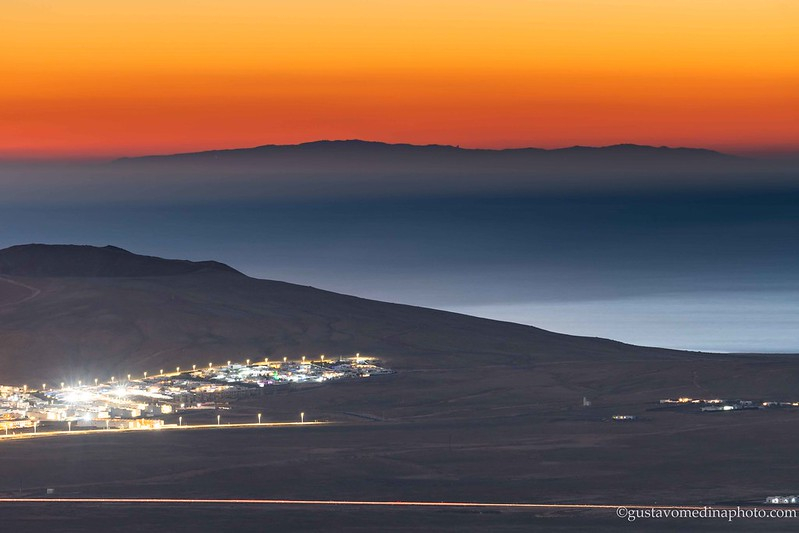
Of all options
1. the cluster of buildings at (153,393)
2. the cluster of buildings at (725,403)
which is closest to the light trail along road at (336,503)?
the cluster of buildings at (153,393)

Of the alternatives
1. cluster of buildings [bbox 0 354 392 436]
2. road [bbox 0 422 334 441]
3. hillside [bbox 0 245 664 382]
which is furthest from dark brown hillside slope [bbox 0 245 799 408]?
road [bbox 0 422 334 441]

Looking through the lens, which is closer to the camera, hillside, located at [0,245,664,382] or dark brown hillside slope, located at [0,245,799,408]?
dark brown hillside slope, located at [0,245,799,408]

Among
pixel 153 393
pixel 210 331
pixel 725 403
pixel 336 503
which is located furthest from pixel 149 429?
pixel 210 331

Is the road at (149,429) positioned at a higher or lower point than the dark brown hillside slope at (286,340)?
lower

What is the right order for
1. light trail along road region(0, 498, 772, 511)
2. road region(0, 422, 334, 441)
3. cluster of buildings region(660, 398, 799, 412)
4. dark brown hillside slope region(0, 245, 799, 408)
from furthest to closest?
1. dark brown hillside slope region(0, 245, 799, 408)
2. cluster of buildings region(660, 398, 799, 412)
3. road region(0, 422, 334, 441)
4. light trail along road region(0, 498, 772, 511)

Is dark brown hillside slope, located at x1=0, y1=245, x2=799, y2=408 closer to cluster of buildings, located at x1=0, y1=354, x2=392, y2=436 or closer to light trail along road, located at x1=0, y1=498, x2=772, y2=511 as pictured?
cluster of buildings, located at x1=0, y1=354, x2=392, y2=436

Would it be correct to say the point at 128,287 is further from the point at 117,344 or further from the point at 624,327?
the point at 624,327

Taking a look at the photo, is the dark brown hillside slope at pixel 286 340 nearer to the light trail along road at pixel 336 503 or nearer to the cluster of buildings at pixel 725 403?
the cluster of buildings at pixel 725 403

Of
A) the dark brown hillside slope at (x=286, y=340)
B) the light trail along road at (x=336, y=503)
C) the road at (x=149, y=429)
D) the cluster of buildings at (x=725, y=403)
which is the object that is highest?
the dark brown hillside slope at (x=286, y=340)
